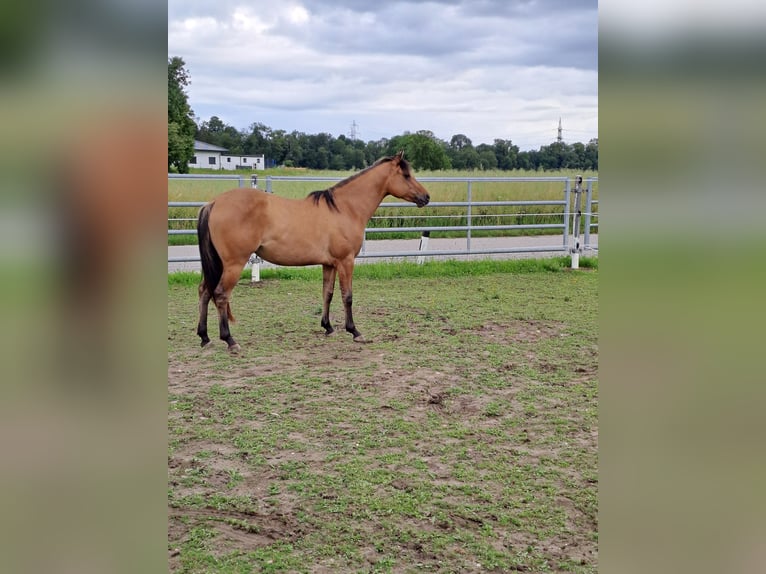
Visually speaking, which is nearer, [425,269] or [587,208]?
[425,269]

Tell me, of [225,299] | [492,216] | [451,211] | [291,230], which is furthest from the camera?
[451,211]

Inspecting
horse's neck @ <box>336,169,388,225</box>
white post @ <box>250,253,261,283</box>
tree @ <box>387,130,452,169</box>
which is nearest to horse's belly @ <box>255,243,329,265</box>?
horse's neck @ <box>336,169,388,225</box>

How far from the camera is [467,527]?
2.57 m

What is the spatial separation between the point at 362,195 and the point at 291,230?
0.78 metres

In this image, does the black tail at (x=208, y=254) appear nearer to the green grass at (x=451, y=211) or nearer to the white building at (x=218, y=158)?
the green grass at (x=451, y=211)

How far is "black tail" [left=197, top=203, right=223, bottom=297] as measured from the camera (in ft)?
17.6

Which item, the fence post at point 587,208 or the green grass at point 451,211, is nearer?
the fence post at point 587,208

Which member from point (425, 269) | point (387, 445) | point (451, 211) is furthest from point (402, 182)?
point (451, 211)

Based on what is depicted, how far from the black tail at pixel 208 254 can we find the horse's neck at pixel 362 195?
118cm

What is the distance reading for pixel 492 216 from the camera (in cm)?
1241

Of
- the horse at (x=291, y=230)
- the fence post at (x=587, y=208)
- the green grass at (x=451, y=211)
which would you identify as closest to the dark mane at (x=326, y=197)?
the horse at (x=291, y=230)

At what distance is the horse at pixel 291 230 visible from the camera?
5.37 meters

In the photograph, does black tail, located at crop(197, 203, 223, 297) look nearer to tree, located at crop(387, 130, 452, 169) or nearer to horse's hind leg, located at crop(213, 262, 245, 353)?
horse's hind leg, located at crop(213, 262, 245, 353)
